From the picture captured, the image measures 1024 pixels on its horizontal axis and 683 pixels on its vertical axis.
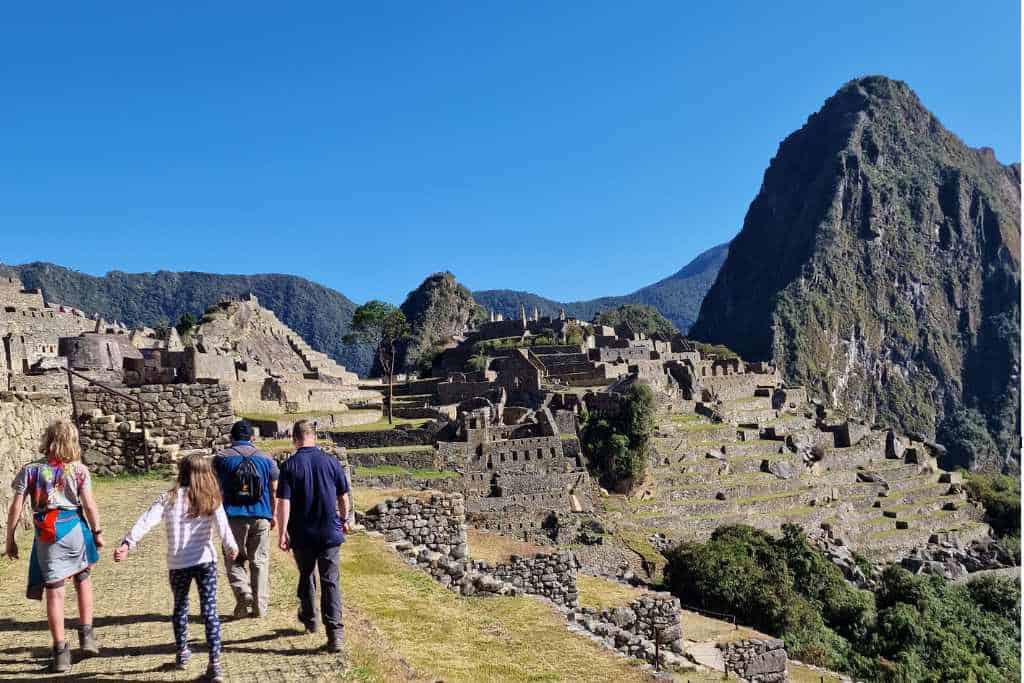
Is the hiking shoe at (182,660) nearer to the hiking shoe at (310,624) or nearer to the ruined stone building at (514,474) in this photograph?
the hiking shoe at (310,624)

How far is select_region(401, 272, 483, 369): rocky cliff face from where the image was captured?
101062mm

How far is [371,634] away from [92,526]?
8.74 ft

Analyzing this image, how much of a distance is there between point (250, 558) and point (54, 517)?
1701mm

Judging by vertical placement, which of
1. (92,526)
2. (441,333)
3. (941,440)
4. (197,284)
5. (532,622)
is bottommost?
(941,440)

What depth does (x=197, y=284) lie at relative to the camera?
152125 millimetres

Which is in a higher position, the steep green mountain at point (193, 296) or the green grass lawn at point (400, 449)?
the steep green mountain at point (193, 296)

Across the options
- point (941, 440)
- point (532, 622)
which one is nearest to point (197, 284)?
point (941, 440)

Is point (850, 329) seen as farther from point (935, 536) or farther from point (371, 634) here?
point (371, 634)

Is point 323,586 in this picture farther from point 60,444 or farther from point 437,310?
point 437,310

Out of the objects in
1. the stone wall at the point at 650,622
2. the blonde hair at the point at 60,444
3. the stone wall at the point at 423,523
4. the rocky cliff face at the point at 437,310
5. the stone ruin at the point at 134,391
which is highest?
the rocky cliff face at the point at 437,310

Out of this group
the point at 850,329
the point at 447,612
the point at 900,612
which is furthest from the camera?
the point at 850,329

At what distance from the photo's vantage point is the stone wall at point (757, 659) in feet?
64.2

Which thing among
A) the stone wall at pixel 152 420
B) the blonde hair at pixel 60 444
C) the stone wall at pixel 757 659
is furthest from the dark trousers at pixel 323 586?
the stone wall at pixel 757 659

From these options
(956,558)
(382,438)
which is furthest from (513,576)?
(956,558)
